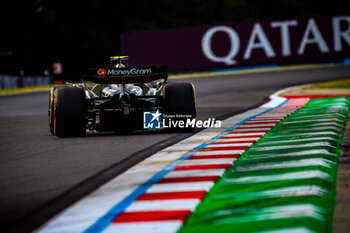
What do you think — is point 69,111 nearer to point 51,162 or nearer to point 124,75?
point 124,75

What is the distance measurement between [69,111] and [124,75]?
1028mm

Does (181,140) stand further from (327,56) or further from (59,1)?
(59,1)

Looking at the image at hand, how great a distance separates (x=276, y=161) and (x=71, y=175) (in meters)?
2.24

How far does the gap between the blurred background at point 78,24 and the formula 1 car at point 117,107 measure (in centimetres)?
3947

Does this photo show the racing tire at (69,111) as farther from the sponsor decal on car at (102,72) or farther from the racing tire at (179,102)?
the racing tire at (179,102)

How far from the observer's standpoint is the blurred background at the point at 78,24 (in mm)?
56250

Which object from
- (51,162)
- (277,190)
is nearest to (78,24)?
(51,162)

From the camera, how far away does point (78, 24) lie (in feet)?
208

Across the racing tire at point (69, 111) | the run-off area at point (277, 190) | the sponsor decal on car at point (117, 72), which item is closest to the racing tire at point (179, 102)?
the sponsor decal on car at point (117, 72)

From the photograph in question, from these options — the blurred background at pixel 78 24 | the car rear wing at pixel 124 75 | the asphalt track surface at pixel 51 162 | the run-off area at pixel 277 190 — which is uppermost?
the blurred background at pixel 78 24

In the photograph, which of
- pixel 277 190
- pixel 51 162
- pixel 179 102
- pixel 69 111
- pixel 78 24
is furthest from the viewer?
pixel 78 24

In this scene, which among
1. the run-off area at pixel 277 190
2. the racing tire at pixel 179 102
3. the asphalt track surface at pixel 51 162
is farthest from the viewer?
the racing tire at pixel 179 102

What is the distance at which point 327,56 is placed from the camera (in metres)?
42.0

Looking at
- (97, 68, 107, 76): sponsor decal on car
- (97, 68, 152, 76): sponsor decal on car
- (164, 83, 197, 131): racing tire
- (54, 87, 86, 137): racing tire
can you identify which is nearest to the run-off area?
(164, 83, 197, 131): racing tire
